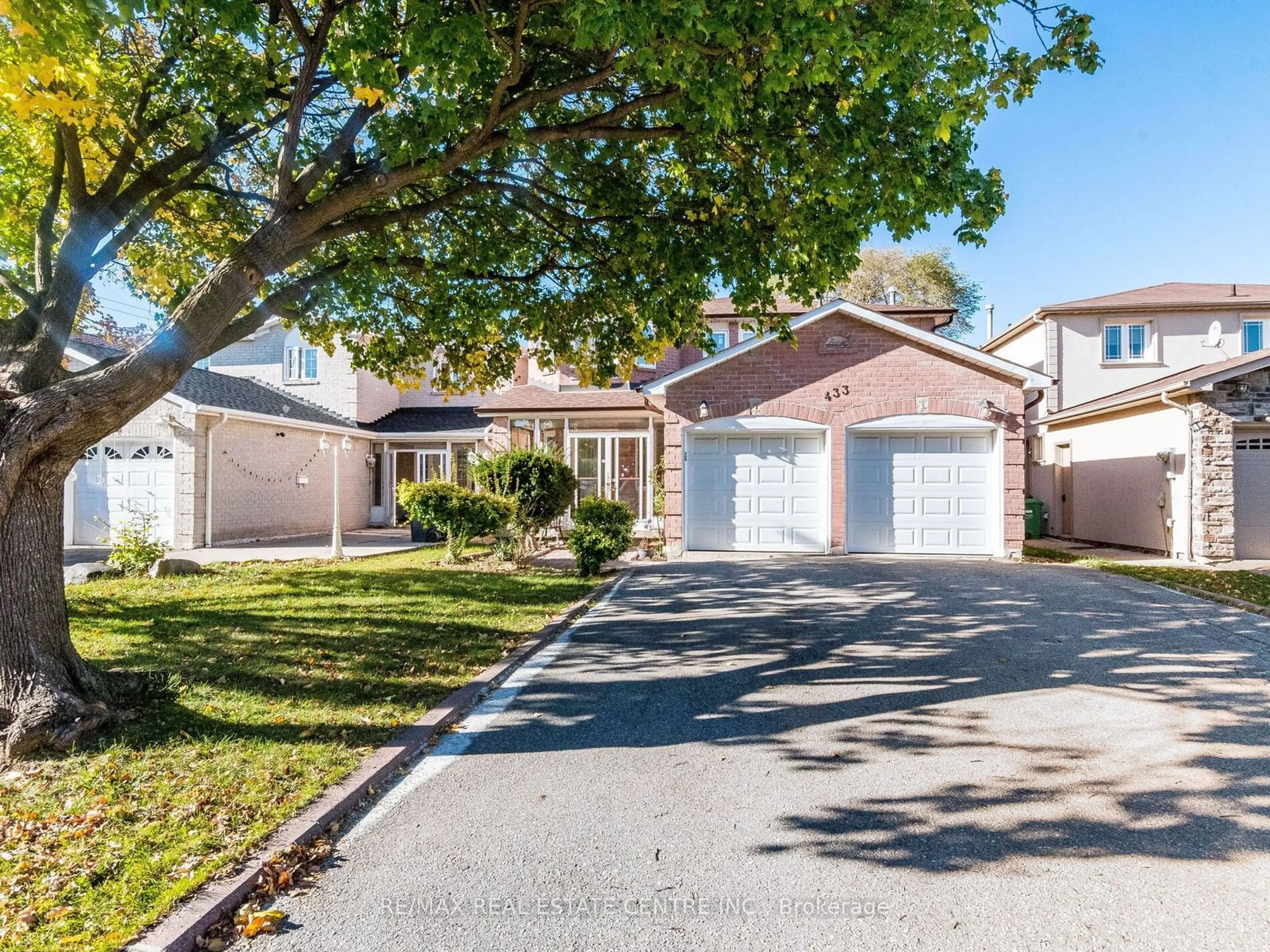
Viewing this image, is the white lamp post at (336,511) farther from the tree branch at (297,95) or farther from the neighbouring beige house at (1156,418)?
the neighbouring beige house at (1156,418)

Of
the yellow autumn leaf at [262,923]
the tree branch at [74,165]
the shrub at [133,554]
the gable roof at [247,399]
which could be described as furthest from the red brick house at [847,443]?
the yellow autumn leaf at [262,923]

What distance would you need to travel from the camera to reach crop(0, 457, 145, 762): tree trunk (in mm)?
4316

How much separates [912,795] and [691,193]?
21.5ft

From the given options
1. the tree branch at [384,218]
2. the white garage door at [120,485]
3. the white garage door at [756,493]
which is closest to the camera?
the tree branch at [384,218]

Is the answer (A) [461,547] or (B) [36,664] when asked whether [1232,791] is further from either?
(A) [461,547]

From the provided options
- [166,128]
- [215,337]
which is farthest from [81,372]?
[166,128]

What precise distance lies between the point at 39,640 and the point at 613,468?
14.7 meters

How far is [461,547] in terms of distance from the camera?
1302cm

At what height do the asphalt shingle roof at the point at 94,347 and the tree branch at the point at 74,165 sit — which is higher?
the asphalt shingle roof at the point at 94,347

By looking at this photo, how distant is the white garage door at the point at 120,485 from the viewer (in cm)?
1641

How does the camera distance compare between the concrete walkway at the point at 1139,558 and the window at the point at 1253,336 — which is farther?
the window at the point at 1253,336

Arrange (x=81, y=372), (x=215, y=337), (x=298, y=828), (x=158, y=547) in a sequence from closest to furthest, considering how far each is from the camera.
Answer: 1. (x=298, y=828)
2. (x=81, y=372)
3. (x=215, y=337)
4. (x=158, y=547)

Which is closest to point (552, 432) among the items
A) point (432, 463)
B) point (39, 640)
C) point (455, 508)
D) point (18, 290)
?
point (432, 463)

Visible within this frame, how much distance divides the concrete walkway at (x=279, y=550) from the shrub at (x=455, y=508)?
2752 millimetres
